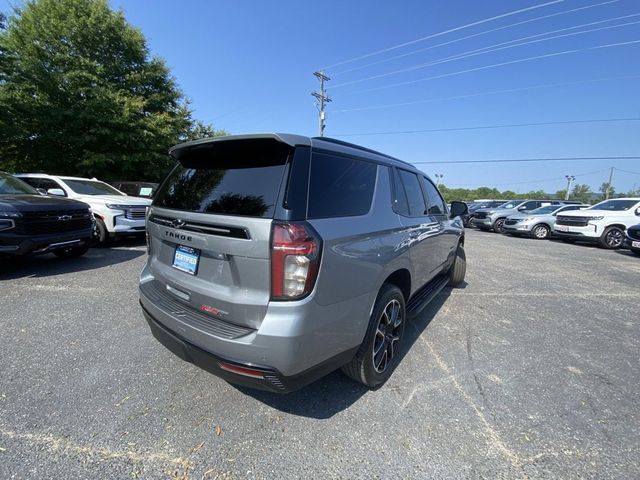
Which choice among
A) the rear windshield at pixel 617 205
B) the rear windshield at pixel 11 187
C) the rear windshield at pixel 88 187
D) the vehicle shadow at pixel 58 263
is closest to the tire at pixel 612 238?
the rear windshield at pixel 617 205

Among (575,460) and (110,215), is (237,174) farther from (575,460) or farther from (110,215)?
(110,215)

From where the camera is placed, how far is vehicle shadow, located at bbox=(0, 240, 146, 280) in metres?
5.17

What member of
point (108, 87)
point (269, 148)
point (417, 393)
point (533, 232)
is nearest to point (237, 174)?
point (269, 148)

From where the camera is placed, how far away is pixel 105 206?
7.24 metres

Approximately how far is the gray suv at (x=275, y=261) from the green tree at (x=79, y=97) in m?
15.4

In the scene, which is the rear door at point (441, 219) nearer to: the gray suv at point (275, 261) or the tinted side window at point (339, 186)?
the gray suv at point (275, 261)

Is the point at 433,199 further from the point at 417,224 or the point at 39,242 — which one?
the point at 39,242

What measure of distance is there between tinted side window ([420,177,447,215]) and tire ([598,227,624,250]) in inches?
409

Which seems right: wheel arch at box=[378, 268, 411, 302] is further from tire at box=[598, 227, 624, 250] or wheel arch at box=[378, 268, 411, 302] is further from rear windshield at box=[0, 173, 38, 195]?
tire at box=[598, 227, 624, 250]

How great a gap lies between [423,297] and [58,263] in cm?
651

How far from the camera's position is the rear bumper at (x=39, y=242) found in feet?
15.1

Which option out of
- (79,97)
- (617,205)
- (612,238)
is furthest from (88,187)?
(617,205)

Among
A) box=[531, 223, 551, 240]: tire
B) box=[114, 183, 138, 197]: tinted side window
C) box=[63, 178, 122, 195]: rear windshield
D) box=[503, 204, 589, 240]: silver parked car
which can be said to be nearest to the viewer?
box=[63, 178, 122, 195]: rear windshield

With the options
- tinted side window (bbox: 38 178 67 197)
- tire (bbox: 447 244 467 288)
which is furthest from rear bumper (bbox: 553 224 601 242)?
tinted side window (bbox: 38 178 67 197)
